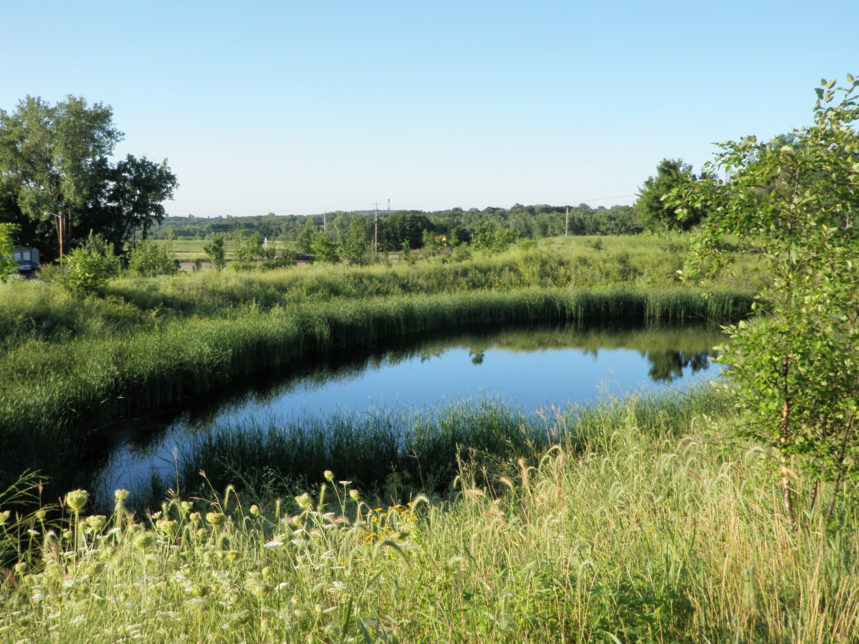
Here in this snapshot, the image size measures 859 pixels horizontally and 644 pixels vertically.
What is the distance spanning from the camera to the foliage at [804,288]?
3.16 meters

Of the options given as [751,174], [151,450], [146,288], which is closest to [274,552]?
[751,174]

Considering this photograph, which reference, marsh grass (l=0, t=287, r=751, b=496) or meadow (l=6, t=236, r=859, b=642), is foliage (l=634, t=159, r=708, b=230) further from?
meadow (l=6, t=236, r=859, b=642)

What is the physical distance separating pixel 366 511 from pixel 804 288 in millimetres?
4113

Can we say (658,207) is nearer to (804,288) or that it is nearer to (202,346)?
(202,346)

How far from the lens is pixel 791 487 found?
11.8ft

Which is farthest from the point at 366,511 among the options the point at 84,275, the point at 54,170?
the point at 54,170

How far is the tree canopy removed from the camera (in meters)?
34.0

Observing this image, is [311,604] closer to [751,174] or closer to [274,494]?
[751,174]

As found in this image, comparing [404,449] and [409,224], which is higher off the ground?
[409,224]

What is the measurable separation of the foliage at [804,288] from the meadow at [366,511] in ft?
0.89

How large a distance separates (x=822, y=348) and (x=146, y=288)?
18541 mm

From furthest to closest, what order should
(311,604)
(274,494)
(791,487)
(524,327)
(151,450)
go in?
(524,327)
(151,450)
(274,494)
(791,487)
(311,604)

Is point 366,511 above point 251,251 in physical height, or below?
below

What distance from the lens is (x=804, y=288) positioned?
3287mm
